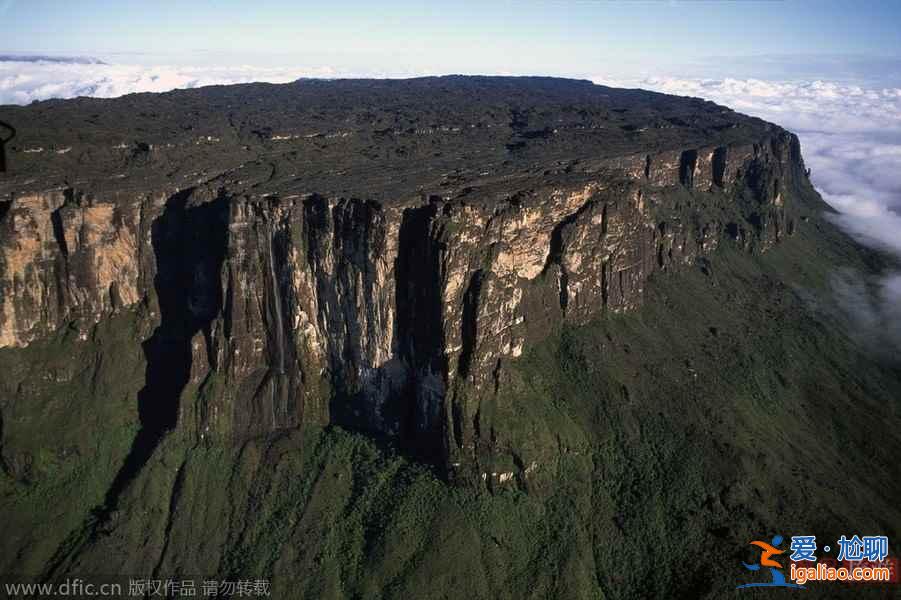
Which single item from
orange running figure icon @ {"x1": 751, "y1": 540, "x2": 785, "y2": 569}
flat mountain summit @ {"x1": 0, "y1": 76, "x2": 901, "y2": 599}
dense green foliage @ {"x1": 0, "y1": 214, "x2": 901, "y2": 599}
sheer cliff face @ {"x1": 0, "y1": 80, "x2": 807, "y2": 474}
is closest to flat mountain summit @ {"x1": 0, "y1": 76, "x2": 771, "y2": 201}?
sheer cliff face @ {"x1": 0, "y1": 80, "x2": 807, "y2": 474}

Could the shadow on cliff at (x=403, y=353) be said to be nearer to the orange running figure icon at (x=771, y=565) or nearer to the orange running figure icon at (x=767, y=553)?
the orange running figure icon at (x=771, y=565)

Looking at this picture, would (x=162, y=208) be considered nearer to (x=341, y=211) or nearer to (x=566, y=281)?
(x=341, y=211)

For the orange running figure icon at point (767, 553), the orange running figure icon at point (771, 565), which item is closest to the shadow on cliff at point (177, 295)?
the orange running figure icon at point (771, 565)

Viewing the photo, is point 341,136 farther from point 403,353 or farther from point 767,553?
point 767,553

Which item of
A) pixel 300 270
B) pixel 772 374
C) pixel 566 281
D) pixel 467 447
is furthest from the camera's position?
pixel 772 374

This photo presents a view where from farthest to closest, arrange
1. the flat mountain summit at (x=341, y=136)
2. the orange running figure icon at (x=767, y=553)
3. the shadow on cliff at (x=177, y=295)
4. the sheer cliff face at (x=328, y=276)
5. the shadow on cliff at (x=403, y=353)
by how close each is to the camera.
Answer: the flat mountain summit at (x=341, y=136)
the shadow on cliff at (x=177, y=295)
the sheer cliff face at (x=328, y=276)
the shadow on cliff at (x=403, y=353)
the orange running figure icon at (x=767, y=553)

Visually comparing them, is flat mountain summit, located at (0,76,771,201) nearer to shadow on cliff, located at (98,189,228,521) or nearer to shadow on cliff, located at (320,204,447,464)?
shadow on cliff, located at (98,189,228,521)

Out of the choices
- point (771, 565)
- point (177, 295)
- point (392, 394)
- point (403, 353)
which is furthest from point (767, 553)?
point (177, 295)

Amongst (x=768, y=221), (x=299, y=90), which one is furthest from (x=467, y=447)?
(x=299, y=90)

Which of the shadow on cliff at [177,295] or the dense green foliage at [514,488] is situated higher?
the shadow on cliff at [177,295]
